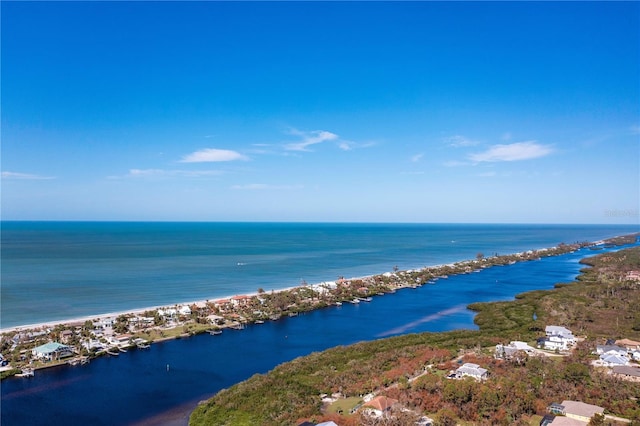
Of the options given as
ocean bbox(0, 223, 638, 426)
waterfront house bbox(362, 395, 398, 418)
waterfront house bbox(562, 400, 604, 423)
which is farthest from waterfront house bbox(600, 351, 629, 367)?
waterfront house bbox(362, 395, 398, 418)

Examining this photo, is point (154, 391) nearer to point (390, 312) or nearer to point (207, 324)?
point (207, 324)

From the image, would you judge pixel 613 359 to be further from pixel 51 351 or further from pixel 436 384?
pixel 51 351

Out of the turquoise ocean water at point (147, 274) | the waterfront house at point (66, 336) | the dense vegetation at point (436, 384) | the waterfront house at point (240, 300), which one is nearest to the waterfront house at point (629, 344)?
the dense vegetation at point (436, 384)

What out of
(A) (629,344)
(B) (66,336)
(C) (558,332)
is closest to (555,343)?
(C) (558,332)

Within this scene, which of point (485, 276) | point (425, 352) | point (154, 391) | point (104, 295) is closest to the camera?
point (154, 391)

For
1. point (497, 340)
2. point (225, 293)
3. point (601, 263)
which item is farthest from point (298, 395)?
point (601, 263)

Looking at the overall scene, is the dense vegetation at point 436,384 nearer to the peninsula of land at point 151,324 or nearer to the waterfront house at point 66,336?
the peninsula of land at point 151,324

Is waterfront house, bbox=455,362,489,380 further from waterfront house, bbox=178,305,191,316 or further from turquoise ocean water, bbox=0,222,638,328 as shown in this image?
turquoise ocean water, bbox=0,222,638,328
